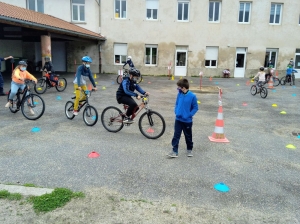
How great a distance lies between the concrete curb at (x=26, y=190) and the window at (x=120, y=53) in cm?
2078

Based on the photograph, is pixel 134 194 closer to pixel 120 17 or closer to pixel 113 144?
pixel 113 144

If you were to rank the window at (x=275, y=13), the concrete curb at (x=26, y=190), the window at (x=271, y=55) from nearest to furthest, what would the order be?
1. the concrete curb at (x=26, y=190)
2. the window at (x=275, y=13)
3. the window at (x=271, y=55)

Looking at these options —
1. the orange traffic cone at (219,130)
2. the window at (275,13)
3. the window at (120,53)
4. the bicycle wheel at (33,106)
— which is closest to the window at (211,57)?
the window at (275,13)

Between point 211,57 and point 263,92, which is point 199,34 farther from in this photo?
point 263,92

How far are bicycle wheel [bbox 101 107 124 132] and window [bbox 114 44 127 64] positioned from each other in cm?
1774

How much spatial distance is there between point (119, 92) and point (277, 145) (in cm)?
385

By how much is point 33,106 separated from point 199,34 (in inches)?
730

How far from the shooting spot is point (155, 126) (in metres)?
6.11

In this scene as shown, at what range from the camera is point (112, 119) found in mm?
6590

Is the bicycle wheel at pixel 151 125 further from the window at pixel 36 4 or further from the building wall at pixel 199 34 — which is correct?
the window at pixel 36 4

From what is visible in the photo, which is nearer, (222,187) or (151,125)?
(222,187)

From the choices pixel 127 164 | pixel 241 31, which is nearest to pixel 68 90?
pixel 127 164

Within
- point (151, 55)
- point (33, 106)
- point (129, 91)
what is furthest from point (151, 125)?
point (151, 55)

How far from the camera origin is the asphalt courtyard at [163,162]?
146 inches
